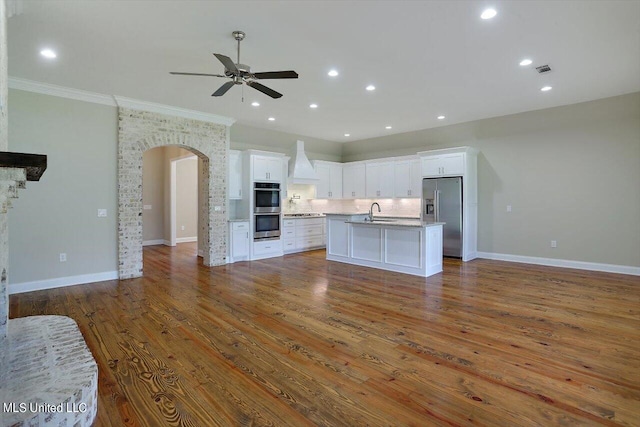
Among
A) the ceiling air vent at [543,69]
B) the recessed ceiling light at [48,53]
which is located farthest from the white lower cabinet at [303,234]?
the ceiling air vent at [543,69]

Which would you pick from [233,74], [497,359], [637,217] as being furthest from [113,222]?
[637,217]

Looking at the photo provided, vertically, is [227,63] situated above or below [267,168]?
above

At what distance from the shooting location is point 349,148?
9891mm

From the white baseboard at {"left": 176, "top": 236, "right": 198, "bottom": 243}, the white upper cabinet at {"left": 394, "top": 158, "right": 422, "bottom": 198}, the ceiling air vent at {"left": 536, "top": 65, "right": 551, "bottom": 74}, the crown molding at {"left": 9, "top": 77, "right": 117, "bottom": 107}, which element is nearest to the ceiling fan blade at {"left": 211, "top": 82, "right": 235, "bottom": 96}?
the crown molding at {"left": 9, "top": 77, "right": 117, "bottom": 107}

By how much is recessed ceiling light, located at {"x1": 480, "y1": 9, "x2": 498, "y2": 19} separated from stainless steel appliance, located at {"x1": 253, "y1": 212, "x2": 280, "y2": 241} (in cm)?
550

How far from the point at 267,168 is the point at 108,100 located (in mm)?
3232

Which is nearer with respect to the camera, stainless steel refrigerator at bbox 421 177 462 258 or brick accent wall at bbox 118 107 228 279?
brick accent wall at bbox 118 107 228 279

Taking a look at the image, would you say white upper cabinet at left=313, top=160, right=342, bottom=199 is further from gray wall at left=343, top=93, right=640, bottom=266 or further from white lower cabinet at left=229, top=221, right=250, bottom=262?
gray wall at left=343, top=93, right=640, bottom=266

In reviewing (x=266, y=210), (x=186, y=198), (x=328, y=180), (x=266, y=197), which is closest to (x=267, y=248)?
(x=266, y=210)

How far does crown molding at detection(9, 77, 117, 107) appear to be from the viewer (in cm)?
465

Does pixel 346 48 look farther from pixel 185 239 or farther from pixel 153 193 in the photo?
pixel 185 239

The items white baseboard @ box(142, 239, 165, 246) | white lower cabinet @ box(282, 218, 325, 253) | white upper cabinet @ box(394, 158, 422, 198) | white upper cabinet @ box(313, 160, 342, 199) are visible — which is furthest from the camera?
white baseboard @ box(142, 239, 165, 246)

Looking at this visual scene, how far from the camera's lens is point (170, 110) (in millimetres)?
6039

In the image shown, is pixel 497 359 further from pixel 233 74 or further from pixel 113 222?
pixel 113 222
